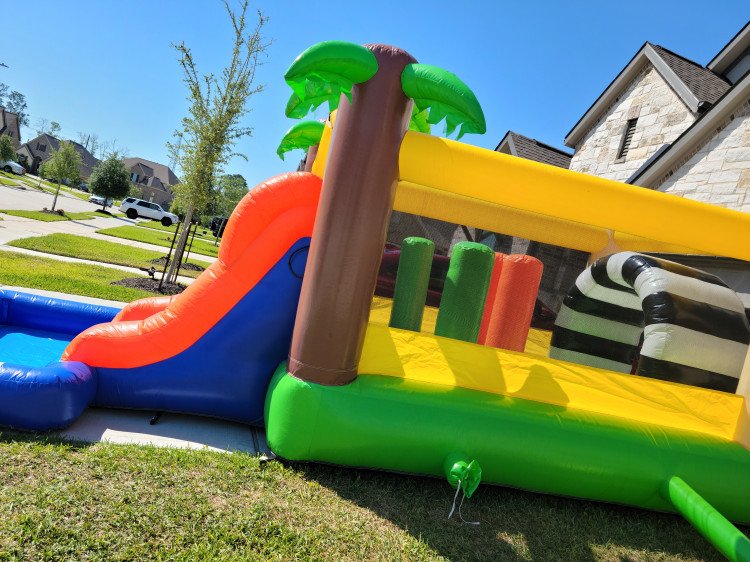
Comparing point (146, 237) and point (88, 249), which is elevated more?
point (146, 237)

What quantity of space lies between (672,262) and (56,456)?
3.88 metres

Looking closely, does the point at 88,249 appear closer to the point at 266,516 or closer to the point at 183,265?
the point at 183,265

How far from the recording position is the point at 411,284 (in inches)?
126

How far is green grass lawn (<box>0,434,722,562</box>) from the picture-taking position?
200 centimetres

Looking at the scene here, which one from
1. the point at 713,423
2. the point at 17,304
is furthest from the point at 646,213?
the point at 17,304

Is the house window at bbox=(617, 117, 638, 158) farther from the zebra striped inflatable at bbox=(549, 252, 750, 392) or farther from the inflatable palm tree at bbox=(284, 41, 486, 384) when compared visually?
the inflatable palm tree at bbox=(284, 41, 486, 384)

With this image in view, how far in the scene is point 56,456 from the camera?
8.11ft

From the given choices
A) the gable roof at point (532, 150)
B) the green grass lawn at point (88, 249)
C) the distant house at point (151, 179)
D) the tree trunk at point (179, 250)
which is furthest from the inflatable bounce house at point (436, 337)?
the distant house at point (151, 179)

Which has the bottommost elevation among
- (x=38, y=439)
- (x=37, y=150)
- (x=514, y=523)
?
(x=38, y=439)

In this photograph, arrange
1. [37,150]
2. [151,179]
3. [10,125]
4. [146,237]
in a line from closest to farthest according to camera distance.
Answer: [146,237] < [10,125] < [37,150] < [151,179]

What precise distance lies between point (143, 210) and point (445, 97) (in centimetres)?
3097

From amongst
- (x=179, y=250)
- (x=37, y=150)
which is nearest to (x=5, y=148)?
(x=37, y=150)

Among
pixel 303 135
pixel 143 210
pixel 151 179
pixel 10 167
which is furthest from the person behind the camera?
pixel 151 179

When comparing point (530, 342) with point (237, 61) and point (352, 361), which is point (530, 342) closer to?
point (352, 361)
